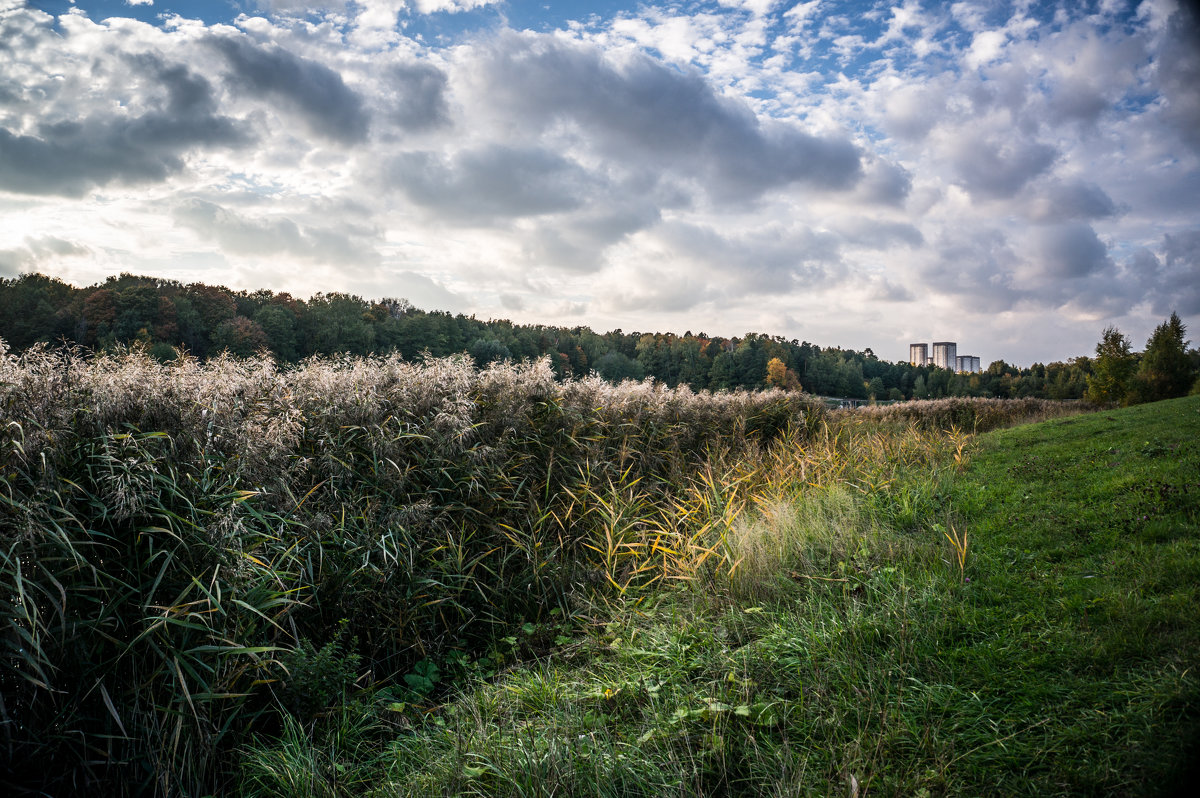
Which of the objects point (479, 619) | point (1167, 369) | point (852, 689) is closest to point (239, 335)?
point (479, 619)

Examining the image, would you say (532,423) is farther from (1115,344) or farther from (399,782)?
(1115,344)

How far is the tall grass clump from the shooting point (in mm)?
A: 2133

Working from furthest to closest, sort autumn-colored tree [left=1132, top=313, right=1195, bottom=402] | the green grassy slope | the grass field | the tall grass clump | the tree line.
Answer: the tree line → autumn-colored tree [left=1132, top=313, right=1195, bottom=402] → the tall grass clump → the grass field → the green grassy slope

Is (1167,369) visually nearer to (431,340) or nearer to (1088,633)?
(1088,633)

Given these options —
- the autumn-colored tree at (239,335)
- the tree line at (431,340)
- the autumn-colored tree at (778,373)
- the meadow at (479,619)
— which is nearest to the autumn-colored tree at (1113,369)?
the tree line at (431,340)

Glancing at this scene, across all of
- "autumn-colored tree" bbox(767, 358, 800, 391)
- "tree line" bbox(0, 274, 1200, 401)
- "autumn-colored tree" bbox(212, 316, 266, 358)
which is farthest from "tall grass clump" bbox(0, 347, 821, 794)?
"autumn-colored tree" bbox(767, 358, 800, 391)

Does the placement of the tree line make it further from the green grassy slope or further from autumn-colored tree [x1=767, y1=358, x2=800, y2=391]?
the green grassy slope

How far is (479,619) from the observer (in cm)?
388

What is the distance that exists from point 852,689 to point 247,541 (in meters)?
3.08

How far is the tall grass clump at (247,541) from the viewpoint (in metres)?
2.13

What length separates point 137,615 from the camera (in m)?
2.35

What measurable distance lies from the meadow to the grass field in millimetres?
18

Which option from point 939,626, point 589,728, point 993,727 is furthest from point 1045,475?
point 589,728

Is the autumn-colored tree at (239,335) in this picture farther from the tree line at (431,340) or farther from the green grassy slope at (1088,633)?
the green grassy slope at (1088,633)
